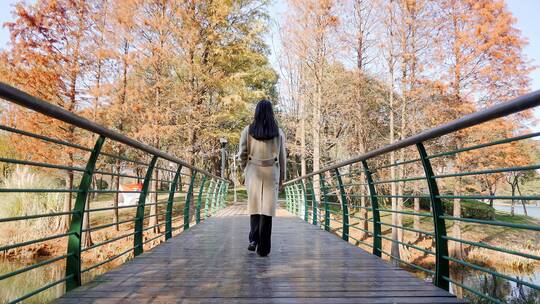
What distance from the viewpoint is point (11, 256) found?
38.5 feet

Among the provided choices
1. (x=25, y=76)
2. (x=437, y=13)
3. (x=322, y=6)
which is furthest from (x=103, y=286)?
(x=437, y=13)

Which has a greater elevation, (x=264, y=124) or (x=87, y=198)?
(x=264, y=124)

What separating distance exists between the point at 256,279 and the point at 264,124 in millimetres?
1750

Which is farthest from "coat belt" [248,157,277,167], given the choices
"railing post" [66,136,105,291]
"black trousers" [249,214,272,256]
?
"railing post" [66,136,105,291]

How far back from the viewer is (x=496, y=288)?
13141mm

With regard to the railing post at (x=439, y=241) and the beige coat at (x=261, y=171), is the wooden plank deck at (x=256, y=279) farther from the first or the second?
the beige coat at (x=261, y=171)

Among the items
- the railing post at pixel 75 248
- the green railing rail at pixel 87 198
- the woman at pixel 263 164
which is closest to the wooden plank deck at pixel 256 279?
the railing post at pixel 75 248

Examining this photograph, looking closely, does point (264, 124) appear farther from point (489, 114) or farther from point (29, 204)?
point (29, 204)

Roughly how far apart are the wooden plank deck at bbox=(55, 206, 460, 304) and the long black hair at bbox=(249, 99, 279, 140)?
4.38 feet

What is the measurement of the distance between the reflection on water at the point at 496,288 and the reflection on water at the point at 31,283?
1136 cm

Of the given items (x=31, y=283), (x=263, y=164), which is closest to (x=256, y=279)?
(x=263, y=164)

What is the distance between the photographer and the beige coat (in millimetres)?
4242

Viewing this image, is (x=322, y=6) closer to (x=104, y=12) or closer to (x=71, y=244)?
(x=104, y=12)

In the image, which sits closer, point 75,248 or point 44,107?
point 44,107
